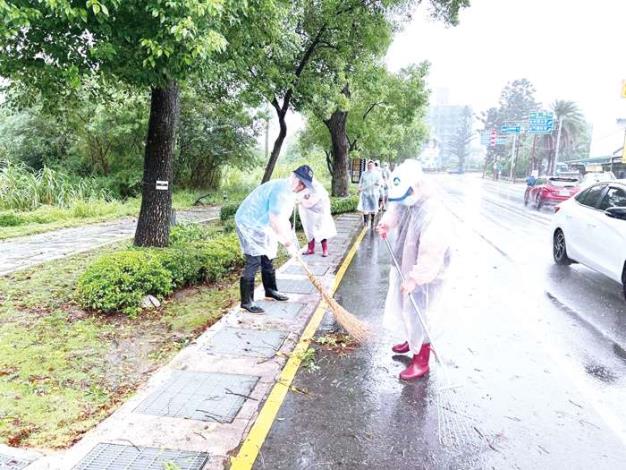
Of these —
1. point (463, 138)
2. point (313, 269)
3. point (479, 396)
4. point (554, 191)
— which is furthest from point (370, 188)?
point (463, 138)

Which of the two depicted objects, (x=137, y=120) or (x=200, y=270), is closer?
(x=200, y=270)

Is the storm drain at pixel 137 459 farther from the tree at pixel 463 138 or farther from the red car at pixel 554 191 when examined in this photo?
the tree at pixel 463 138

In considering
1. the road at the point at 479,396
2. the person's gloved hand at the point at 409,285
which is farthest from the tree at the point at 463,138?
the person's gloved hand at the point at 409,285

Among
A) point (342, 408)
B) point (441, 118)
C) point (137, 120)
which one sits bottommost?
point (342, 408)

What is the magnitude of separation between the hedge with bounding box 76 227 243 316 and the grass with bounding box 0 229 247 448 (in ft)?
0.53

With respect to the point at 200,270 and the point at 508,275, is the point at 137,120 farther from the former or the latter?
the point at 508,275

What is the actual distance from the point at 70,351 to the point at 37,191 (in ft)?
41.1

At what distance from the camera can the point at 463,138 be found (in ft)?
386

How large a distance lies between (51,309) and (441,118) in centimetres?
15345

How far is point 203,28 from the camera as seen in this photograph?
15.3 ft

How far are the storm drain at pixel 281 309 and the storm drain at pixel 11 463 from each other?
297 centimetres

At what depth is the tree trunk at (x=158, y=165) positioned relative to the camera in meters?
6.68

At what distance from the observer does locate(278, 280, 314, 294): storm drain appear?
6.62 meters

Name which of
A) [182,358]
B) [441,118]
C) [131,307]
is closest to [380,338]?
[182,358]
